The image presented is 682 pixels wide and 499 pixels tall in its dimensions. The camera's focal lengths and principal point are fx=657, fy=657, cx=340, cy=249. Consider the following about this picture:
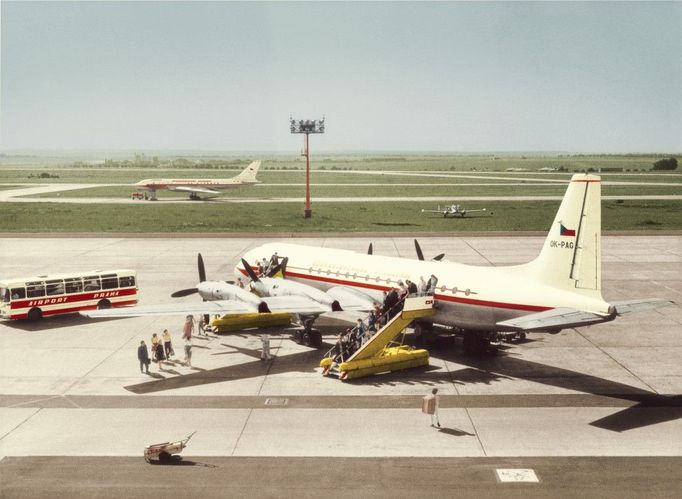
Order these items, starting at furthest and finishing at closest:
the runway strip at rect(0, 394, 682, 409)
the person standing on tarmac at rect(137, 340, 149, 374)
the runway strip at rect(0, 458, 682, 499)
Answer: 1. the person standing on tarmac at rect(137, 340, 149, 374)
2. the runway strip at rect(0, 394, 682, 409)
3. the runway strip at rect(0, 458, 682, 499)

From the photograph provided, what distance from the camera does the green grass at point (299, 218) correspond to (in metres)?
78.6

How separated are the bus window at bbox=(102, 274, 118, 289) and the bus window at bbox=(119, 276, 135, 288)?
0.33 metres

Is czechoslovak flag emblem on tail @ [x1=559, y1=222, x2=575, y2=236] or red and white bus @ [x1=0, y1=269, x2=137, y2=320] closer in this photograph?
czechoslovak flag emblem on tail @ [x1=559, y1=222, x2=575, y2=236]

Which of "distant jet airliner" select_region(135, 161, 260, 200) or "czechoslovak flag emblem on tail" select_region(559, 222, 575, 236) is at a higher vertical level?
"czechoslovak flag emblem on tail" select_region(559, 222, 575, 236)

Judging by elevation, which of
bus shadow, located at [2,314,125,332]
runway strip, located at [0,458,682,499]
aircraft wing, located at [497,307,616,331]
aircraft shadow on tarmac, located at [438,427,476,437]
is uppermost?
aircraft wing, located at [497,307,616,331]

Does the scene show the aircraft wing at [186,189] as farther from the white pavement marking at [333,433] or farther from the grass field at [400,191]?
the white pavement marking at [333,433]

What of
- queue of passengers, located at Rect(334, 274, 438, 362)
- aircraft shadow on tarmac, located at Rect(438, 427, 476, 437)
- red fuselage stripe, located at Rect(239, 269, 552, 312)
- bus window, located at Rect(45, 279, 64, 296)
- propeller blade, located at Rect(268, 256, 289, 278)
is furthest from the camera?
propeller blade, located at Rect(268, 256, 289, 278)

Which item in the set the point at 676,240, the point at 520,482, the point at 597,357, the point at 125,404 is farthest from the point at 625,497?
the point at 676,240

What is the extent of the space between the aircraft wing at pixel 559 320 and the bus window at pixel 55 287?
24835mm

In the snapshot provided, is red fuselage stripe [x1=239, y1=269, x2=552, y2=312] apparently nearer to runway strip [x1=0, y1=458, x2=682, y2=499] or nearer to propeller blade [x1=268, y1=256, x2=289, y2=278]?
propeller blade [x1=268, y1=256, x2=289, y2=278]

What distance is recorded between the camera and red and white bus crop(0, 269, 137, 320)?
115 ft

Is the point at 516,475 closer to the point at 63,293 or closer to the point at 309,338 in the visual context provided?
the point at 309,338

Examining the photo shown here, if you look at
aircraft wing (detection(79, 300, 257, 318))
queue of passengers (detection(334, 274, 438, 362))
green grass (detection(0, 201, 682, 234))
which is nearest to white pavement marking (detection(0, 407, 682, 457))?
aircraft wing (detection(79, 300, 257, 318))

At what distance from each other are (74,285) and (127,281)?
293cm
